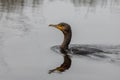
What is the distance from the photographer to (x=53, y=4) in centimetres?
2131

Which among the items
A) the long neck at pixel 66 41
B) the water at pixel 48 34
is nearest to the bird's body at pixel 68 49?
the long neck at pixel 66 41

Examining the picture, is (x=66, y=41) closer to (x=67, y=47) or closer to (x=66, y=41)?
(x=66, y=41)

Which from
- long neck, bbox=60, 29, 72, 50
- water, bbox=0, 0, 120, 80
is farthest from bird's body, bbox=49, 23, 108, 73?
water, bbox=0, 0, 120, 80

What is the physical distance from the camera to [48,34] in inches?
599

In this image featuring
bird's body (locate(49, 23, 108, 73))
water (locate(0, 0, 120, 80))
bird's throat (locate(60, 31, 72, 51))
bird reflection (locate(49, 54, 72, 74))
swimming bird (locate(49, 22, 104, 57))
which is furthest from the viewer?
bird's throat (locate(60, 31, 72, 51))

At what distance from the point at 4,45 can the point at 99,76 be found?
313 cm

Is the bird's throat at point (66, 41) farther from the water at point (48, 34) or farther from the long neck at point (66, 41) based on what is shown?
the water at point (48, 34)

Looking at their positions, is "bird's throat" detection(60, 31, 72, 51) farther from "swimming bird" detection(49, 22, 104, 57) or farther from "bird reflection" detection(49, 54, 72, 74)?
"bird reflection" detection(49, 54, 72, 74)

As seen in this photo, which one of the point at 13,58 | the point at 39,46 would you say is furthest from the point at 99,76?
the point at 39,46

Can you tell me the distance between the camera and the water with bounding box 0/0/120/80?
10.9 meters

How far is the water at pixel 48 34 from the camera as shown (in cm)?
1095

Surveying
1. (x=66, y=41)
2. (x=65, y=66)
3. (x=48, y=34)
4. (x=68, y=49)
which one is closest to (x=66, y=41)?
(x=66, y=41)

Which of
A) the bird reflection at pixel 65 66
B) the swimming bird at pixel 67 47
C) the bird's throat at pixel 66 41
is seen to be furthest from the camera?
the bird's throat at pixel 66 41

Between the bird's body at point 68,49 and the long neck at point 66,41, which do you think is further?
the long neck at point 66,41
